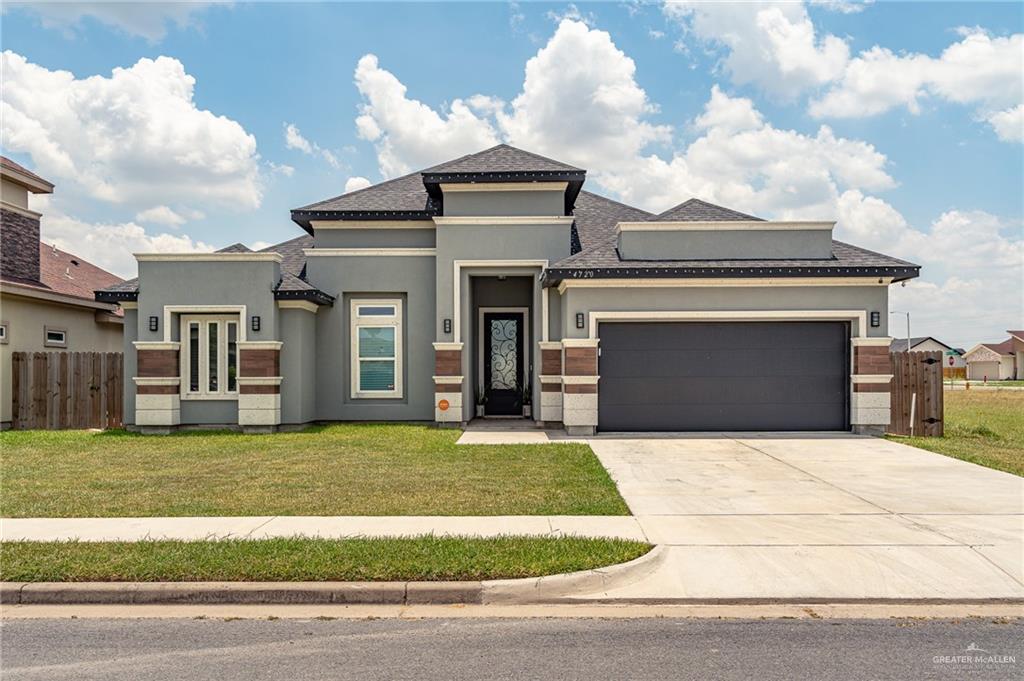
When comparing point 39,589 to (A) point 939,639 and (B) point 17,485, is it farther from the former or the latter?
(A) point 939,639

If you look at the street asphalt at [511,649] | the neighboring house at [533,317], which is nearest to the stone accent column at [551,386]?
the neighboring house at [533,317]

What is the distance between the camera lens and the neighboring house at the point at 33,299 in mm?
17094

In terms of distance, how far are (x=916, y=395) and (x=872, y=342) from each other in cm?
159

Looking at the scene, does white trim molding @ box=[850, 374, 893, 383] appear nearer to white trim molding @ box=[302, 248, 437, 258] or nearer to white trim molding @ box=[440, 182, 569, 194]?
white trim molding @ box=[440, 182, 569, 194]

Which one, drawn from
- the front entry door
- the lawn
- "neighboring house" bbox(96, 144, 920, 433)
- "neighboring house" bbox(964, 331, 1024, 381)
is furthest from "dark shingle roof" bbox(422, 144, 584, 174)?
"neighboring house" bbox(964, 331, 1024, 381)

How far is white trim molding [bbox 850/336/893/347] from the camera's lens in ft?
48.9

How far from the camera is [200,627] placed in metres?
5.22

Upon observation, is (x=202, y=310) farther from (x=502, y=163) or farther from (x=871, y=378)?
(x=871, y=378)

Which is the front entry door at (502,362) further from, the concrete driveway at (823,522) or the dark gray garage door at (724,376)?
the concrete driveway at (823,522)

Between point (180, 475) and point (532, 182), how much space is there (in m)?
9.68

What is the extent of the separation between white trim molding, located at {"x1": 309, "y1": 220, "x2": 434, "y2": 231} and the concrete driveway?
24.4ft

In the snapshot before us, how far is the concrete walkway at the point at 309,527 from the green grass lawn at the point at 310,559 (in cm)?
32

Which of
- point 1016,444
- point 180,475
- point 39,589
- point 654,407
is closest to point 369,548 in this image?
point 39,589

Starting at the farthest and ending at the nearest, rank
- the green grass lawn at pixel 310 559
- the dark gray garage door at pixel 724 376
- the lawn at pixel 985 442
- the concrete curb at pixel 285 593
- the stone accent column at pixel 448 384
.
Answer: the stone accent column at pixel 448 384
the dark gray garage door at pixel 724 376
the lawn at pixel 985 442
the green grass lawn at pixel 310 559
the concrete curb at pixel 285 593
